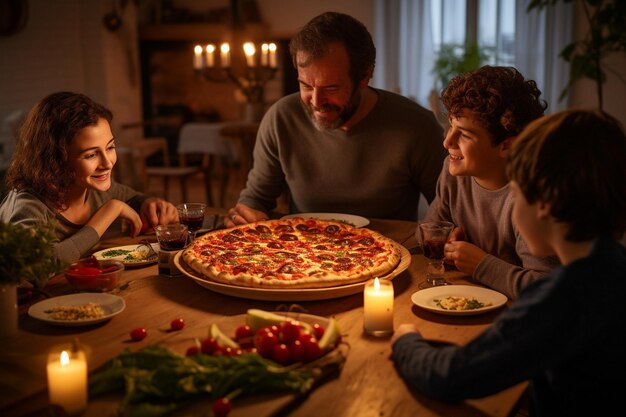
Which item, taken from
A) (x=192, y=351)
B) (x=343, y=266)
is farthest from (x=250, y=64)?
(x=192, y=351)

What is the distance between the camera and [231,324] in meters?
1.67

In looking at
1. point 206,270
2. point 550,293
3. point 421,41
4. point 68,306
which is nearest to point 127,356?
point 68,306

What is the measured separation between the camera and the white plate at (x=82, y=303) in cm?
172

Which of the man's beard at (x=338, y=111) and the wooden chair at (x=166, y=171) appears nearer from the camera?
the man's beard at (x=338, y=111)

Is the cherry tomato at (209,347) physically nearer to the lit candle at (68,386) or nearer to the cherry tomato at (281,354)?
the cherry tomato at (281,354)

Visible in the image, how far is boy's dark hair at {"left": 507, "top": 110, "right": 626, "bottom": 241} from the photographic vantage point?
134 centimetres

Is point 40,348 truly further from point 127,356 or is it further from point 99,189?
point 99,189

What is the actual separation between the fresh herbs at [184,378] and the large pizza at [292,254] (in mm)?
483

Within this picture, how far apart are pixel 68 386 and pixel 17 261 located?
395 millimetres

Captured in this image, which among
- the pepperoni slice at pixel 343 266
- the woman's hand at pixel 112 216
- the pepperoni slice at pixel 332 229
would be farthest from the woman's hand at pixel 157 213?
the pepperoni slice at pixel 343 266

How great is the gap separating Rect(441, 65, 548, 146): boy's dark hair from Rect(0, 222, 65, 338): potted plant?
1.24 m

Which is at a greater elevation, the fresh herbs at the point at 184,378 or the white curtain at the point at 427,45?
the white curtain at the point at 427,45

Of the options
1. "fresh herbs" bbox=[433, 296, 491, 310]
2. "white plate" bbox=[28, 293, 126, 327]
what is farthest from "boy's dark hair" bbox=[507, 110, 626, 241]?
"white plate" bbox=[28, 293, 126, 327]

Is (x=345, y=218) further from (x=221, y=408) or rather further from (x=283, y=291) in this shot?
(x=221, y=408)
